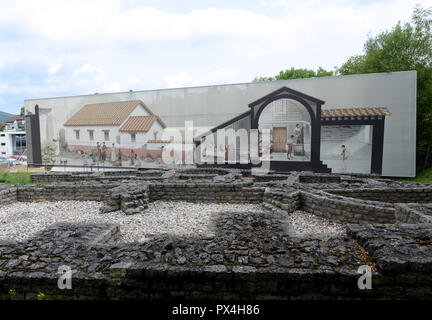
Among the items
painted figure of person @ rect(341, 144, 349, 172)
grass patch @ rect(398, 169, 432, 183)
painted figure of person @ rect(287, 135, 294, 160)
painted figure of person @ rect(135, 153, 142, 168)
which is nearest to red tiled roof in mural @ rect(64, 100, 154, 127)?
painted figure of person @ rect(135, 153, 142, 168)

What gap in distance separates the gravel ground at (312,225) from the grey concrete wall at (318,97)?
33.9 feet

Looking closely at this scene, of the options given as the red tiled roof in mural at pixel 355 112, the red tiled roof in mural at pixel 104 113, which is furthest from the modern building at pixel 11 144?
the red tiled roof in mural at pixel 355 112

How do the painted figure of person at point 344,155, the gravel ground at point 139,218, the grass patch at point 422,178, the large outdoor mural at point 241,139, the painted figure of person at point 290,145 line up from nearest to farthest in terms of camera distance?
the gravel ground at point 139,218 < the grass patch at point 422,178 < the large outdoor mural at point 241,139 < the painted figure of person at point 344,155 < the painted figure of person at point 290,145

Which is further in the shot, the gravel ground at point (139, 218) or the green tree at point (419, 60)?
the green tree at point (419, 60)

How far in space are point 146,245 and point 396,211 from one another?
6.01m

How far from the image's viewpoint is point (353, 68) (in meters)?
28.1

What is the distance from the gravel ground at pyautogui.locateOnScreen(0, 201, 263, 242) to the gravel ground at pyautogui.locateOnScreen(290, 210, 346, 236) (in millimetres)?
1291

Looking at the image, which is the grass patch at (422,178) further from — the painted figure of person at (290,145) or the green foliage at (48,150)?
the green foliage at (48,150)

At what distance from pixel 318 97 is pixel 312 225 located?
11385 mm

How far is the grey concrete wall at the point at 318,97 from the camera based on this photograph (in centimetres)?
1455

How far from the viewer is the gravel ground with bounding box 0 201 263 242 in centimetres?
654

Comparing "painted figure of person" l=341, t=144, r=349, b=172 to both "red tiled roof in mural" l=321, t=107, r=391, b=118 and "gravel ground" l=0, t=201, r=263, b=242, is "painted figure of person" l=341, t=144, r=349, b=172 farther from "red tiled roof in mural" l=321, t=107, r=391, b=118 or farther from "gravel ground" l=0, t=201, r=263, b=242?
"gravel ground" l=0, t=201, r=263, b=242

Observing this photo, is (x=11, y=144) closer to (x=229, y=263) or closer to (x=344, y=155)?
(x=344, y=155)
